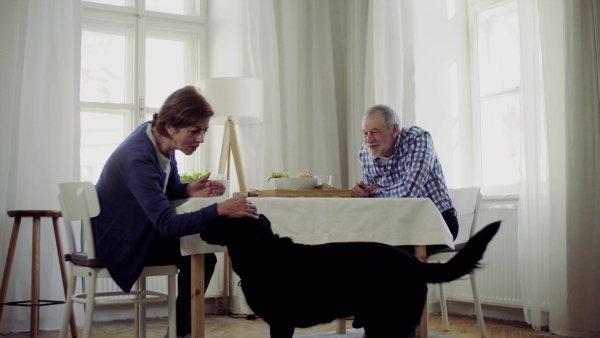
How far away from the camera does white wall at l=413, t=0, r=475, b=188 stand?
4.71 m

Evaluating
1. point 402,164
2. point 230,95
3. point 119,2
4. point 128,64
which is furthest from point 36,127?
point 402,164

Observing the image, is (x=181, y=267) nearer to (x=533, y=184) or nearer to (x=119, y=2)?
(x=533, y=184)

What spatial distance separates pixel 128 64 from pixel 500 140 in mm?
2724

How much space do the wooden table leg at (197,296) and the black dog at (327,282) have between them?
0.31 meters

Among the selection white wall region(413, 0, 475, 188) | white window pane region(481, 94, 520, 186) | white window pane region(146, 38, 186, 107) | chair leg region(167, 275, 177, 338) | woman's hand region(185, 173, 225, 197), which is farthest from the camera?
white window pane region(146, 38, 186, 107)

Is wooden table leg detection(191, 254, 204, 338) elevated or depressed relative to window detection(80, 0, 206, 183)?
depressed

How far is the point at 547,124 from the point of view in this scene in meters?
3.62

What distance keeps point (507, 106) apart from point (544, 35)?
91cm

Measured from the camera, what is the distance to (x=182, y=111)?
2.34 m

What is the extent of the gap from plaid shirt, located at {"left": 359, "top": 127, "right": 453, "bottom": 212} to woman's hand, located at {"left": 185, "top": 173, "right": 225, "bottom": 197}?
0.76 metres

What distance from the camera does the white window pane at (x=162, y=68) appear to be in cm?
484

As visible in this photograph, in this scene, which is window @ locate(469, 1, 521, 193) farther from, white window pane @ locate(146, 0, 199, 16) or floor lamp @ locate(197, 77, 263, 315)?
white window pane @ locate(146, 0, 199, 16)

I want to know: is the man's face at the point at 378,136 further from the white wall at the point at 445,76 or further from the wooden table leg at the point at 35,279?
the wooden table leg at the point at 35,279

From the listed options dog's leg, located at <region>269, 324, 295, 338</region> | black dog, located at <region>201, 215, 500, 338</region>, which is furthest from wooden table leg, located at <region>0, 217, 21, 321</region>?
dog's leg, located at <region>269, 324, 295, 338</region>
